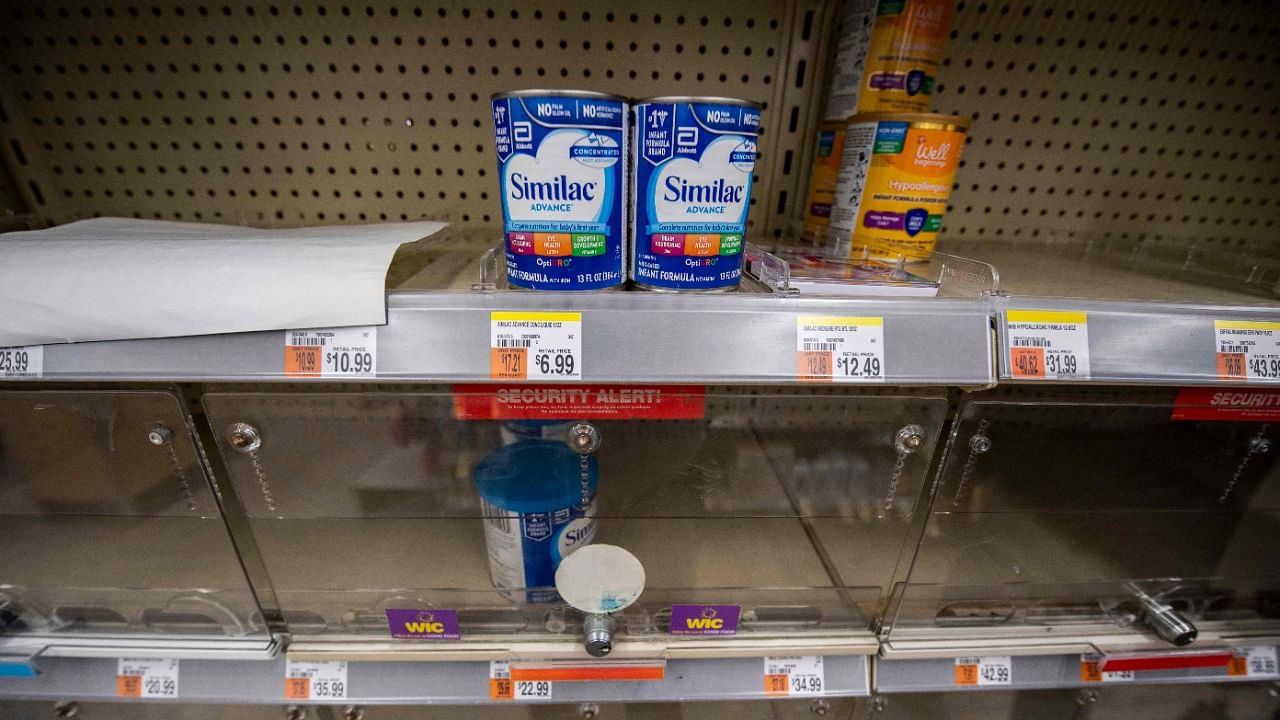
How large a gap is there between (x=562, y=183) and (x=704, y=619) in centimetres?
63

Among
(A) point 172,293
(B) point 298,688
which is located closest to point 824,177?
(A) point 172,293

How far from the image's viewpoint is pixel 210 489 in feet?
2.23

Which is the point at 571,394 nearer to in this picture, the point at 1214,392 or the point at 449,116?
the point at 449,116

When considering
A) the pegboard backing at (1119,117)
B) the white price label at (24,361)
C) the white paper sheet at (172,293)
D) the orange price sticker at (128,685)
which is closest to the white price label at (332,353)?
the white paper sheet at (172,293)

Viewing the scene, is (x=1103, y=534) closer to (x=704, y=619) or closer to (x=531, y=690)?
(x=704, y=619)

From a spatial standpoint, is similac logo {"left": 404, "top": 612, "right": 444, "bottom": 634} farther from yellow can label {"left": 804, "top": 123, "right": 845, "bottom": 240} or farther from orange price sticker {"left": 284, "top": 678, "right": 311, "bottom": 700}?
yellow can label {"left": 804, "top": 123, "right": 845, "bottom": 240}

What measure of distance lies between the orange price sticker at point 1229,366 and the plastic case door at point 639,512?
30 centimetres

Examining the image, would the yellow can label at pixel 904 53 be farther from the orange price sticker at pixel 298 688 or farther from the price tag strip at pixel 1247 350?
the orange price sticker at pixel 298 688

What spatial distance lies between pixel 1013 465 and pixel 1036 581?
194 mm

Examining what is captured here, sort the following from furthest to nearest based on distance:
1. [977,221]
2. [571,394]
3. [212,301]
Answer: [977,221] < [571,394] < [212,301]

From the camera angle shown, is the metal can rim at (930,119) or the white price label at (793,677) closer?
the metal can rim at (930,119)

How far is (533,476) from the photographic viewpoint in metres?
0.73

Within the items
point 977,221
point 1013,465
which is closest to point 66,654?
point 1013,465

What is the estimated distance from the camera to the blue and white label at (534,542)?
0.71m
